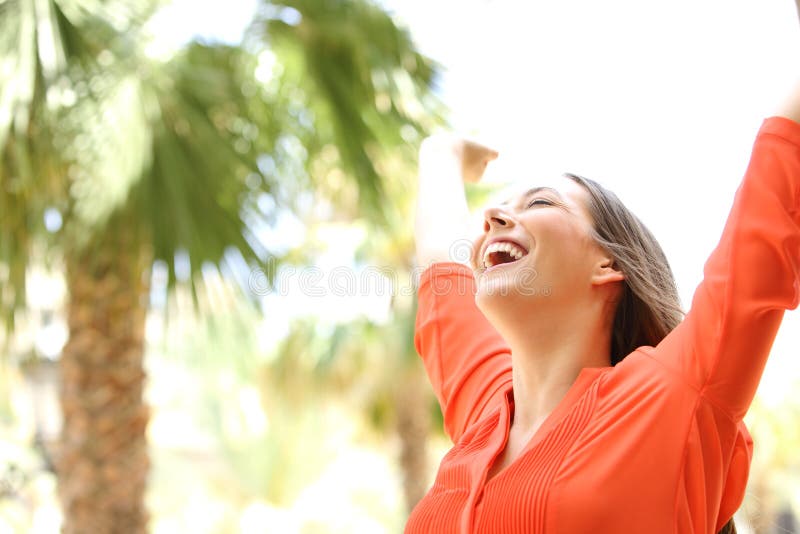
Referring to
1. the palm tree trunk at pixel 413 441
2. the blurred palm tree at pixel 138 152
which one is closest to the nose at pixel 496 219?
the blurred palm tree at pixel 138 152

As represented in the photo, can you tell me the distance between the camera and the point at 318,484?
11008 millimetres

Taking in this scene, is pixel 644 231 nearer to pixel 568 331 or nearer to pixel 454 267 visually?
pixel 568 331

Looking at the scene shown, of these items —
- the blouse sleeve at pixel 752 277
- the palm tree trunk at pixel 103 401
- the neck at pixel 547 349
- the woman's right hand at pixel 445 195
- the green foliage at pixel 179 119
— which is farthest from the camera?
the palm tree trunk at pixel 103 401

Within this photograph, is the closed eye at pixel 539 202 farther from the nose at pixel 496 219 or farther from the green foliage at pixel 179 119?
the green foliage at pixel 179 119

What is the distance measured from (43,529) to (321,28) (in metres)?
8.05

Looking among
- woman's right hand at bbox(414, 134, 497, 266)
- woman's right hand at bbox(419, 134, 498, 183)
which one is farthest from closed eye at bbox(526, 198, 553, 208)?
woman's right hand at bbox(419, 134, 498, 183)

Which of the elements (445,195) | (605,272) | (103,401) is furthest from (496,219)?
(103,401)

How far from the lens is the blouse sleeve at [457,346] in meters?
1.23

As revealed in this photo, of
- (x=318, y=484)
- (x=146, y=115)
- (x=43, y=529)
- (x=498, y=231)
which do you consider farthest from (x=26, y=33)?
(x=318, y=484)

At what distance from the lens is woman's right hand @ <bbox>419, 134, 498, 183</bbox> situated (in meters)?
1.42

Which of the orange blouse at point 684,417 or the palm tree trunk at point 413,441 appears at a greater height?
the orange blouse at point 684,417

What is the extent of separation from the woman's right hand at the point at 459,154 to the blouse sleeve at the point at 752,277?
0.64m

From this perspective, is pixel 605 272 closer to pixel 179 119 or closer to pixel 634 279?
pixel 634 279

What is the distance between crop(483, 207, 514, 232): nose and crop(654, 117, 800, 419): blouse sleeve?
0.30 metres
